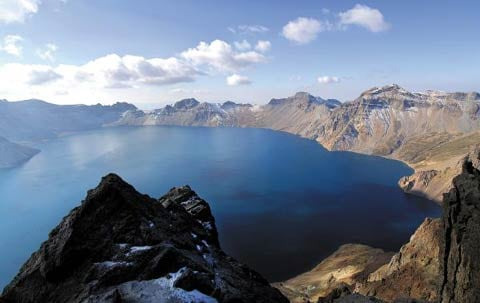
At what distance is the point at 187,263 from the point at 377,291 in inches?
3705

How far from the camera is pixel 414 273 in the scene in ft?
395

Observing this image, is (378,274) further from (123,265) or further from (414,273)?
(123,265)

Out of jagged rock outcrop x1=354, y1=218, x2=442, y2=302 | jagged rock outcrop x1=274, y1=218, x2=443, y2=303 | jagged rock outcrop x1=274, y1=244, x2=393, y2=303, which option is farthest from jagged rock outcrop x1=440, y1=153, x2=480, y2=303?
jagged rock outcrop x1=274, y1=244, x2=393, y2=303

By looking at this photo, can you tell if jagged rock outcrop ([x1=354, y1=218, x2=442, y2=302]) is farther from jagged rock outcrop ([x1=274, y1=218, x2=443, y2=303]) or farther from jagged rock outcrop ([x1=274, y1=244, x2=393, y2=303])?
jagged rock outcrop ([x1=274, y1=244, x2=393, y2=303])

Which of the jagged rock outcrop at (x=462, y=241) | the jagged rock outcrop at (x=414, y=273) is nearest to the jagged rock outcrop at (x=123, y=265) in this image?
the jagged rock outcrop at (x=462, y=241)

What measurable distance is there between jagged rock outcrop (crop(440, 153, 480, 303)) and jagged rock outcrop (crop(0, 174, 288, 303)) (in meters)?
21.1

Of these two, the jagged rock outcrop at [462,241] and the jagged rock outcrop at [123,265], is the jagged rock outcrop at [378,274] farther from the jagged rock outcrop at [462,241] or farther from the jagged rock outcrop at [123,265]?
the jagged rock outcrop at [123,265]

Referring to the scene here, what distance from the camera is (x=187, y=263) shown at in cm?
4450

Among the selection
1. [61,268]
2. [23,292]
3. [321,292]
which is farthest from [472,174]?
[321,292]

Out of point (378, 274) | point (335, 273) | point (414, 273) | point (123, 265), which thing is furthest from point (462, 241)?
point (335, 273)

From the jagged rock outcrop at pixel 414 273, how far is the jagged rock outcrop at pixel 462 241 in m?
60.4

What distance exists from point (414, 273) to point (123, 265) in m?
105

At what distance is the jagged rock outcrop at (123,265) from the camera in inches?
1608

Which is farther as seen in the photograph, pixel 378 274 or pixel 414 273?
pixel 378 274
